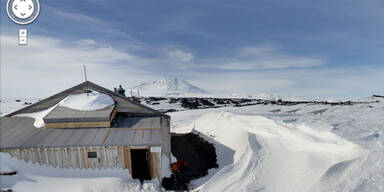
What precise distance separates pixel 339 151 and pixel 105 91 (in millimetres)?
18520

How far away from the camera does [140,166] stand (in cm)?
1584

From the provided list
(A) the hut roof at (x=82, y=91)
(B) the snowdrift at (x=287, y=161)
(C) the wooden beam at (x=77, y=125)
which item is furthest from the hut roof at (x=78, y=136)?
(B) the snowdrift at (x=287, y=161)

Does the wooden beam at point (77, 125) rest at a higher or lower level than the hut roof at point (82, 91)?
lower

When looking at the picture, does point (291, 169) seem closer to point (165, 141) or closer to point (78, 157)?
point (165, 141)

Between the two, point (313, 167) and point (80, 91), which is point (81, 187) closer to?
point (80, 91)

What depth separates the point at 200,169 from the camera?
1580cm

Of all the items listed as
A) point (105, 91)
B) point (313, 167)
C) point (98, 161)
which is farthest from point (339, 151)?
point (105, 91)

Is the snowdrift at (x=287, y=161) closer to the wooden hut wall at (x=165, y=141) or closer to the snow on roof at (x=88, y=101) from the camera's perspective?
the wooden hut wall at (x=165, y=141)

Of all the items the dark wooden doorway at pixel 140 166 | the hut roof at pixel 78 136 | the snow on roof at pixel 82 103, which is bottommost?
the dark wooden doorway at pixel 140 166

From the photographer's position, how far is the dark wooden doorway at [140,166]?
1420 centimetres

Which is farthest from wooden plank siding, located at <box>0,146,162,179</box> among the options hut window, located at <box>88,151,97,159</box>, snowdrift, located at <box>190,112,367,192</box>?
snowdrift, located at <box>190,112,367,192</box>

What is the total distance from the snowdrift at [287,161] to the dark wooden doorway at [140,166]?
475cm

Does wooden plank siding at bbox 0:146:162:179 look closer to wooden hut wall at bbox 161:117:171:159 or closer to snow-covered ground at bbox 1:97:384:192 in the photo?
snow-covered ground at bbox 1:97:384:192

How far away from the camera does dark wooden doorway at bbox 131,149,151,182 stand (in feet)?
46.6
